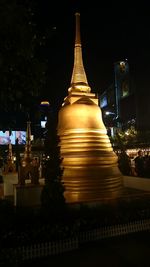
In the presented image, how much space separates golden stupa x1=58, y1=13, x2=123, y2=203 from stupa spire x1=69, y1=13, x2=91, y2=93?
7 centimetres

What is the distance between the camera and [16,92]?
800 cm

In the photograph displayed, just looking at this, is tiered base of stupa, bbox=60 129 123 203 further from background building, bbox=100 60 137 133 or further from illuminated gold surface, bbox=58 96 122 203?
background building, bbox=100 60 137 133

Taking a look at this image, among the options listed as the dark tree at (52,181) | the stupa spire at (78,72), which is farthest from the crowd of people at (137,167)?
the dark tree at (52,181)

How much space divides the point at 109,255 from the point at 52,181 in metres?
4.24

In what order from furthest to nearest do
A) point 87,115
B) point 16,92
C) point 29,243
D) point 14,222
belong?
point 87,115 < point 14,222 < point 29,243 < point 16,92

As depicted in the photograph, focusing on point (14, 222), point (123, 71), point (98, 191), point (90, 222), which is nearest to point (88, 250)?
point (90, 222)

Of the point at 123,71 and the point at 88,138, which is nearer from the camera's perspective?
the point at 88,138

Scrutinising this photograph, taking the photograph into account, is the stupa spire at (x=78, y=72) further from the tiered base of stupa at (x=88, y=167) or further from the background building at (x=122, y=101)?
the background building at (x=122, y=101)

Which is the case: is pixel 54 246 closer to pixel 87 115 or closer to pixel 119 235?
pixel 119 235

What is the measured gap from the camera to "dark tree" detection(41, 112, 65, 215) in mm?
12680

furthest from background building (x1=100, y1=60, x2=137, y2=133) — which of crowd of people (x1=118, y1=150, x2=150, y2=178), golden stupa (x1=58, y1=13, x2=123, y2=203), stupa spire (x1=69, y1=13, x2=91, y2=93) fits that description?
golden stupa (x1=58, y1=13, x2=123, y2=203)

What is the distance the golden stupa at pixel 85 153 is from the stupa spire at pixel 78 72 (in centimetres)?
7

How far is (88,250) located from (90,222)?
1065mm

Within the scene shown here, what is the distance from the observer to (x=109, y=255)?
9.67 m
